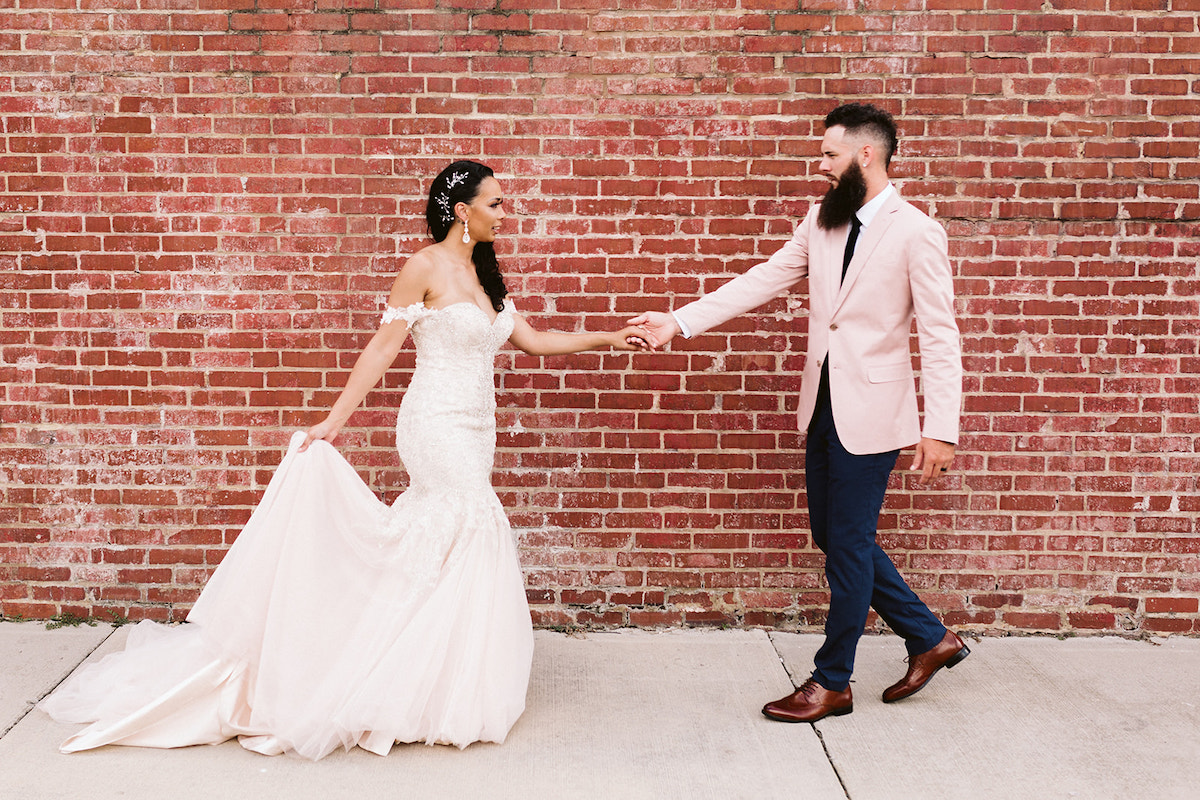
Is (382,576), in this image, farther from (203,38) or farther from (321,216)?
(203,38)

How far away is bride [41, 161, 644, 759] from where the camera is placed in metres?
3.60

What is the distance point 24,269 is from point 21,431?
76 cm

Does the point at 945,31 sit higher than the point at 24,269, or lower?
higher

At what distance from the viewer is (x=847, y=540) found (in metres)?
3.83

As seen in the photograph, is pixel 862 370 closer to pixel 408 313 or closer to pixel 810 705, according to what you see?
pixel 810 705

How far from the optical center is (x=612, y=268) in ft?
15.5

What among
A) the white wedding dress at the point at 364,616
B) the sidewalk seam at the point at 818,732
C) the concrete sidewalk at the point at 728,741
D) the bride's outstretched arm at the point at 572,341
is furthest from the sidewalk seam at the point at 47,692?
the sidewalk seam at the point at 818,732

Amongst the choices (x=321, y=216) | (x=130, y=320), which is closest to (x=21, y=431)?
(x=130, y=320)

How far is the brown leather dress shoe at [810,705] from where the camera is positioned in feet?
12.6

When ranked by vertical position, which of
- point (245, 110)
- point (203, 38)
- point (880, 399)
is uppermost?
point (203, 38)

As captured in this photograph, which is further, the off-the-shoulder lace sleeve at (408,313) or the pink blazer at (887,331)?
the off-the-shoulder lace sleeve at (408,313)

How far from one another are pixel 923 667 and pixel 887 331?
4.50 feet

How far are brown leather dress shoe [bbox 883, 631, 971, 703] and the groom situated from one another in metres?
0.02

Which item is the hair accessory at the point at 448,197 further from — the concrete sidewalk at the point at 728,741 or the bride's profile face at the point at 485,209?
the concrete sidewalk at the point at 728,741
